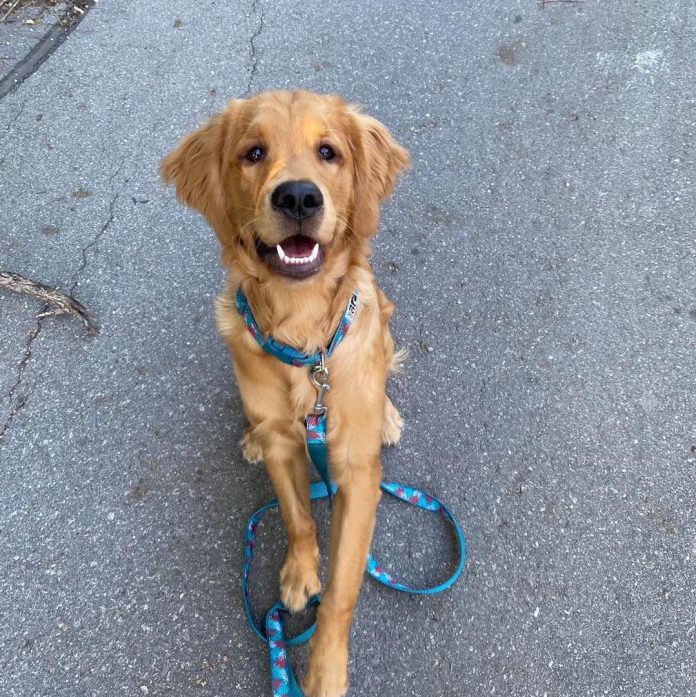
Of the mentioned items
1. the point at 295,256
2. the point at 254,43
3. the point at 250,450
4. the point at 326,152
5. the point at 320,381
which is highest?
the point at 326,152

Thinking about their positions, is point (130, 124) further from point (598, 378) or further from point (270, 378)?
point (598, 378)

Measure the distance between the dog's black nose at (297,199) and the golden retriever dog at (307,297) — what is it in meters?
0.07

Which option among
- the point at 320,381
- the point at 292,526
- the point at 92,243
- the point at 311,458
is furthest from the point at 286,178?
the point at 92,243

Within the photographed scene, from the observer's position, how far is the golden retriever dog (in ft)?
6.29

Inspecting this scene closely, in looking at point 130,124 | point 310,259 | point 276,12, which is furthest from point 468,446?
point 276,12

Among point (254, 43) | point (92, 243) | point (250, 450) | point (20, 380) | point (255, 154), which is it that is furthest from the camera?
point (254, 43)

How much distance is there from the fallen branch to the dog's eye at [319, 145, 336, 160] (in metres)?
1.61

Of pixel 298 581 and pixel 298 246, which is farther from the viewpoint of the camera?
pixel 298 581

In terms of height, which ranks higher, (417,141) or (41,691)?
(417,141)

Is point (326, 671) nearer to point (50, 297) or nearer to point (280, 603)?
point (280, 603)

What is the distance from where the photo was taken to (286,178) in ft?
5.79

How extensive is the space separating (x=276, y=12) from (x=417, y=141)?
1835 millimetres

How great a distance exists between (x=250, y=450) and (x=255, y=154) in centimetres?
124

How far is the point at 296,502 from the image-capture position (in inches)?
87.7
